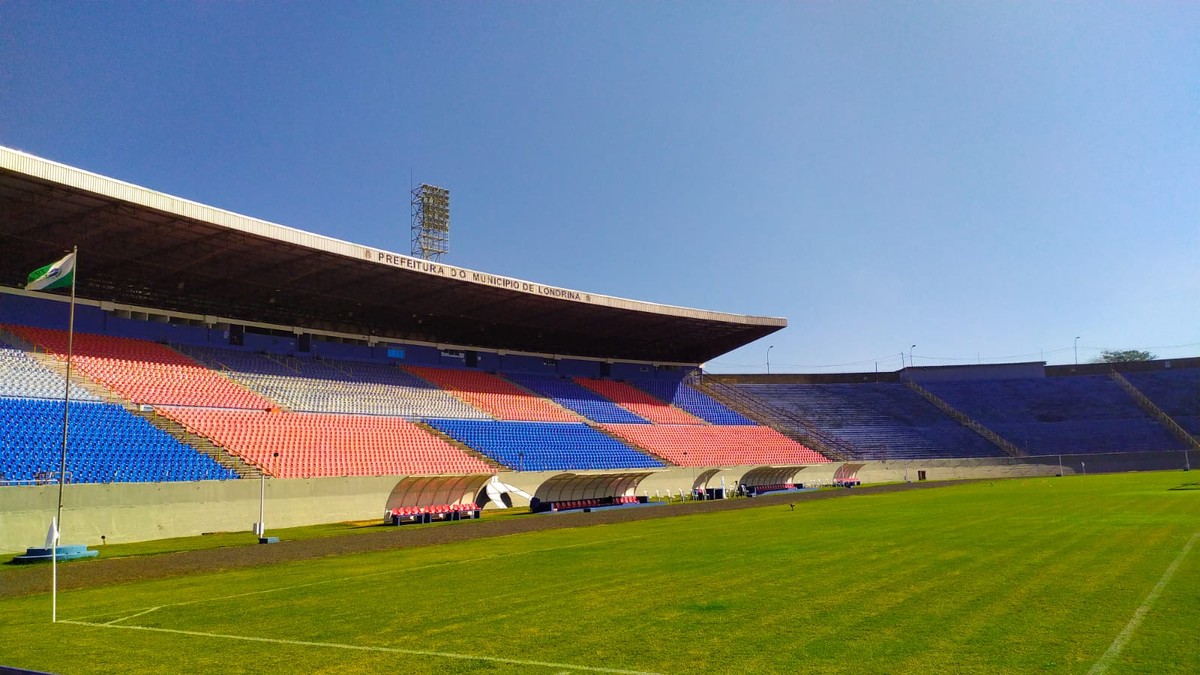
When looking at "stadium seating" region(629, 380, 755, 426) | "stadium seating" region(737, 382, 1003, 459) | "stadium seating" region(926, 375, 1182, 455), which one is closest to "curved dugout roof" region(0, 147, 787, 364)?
"stadium seating" region(629, 380, 755, 426)

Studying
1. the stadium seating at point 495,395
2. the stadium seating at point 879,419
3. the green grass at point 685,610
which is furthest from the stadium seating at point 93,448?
the stadium seating at point 879,419

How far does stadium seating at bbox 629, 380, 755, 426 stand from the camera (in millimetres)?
69075

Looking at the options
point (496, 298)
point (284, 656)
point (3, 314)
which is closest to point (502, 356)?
point (496, 298)

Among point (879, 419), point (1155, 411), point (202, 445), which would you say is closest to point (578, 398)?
point (879, 419)

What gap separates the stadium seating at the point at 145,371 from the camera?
35750 millimetres

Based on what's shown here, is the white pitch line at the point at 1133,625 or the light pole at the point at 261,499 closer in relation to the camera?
the white pitch line at the point at 1133,625

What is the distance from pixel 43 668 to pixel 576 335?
54803 mm

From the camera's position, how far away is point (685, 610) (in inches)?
424

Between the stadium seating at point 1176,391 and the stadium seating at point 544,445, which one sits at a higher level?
the stadium seating at point 1176,391

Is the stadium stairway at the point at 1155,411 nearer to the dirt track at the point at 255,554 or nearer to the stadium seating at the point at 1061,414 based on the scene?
the stadium seating at the point at 1061,414

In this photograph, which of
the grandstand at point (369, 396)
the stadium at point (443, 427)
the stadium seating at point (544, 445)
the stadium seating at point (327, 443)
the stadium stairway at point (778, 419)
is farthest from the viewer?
the stadium stairway at point (778, 419)

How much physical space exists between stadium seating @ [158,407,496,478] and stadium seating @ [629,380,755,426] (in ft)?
94.7

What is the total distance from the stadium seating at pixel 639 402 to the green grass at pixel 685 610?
144 ft

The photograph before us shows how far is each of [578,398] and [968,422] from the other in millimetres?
39314
